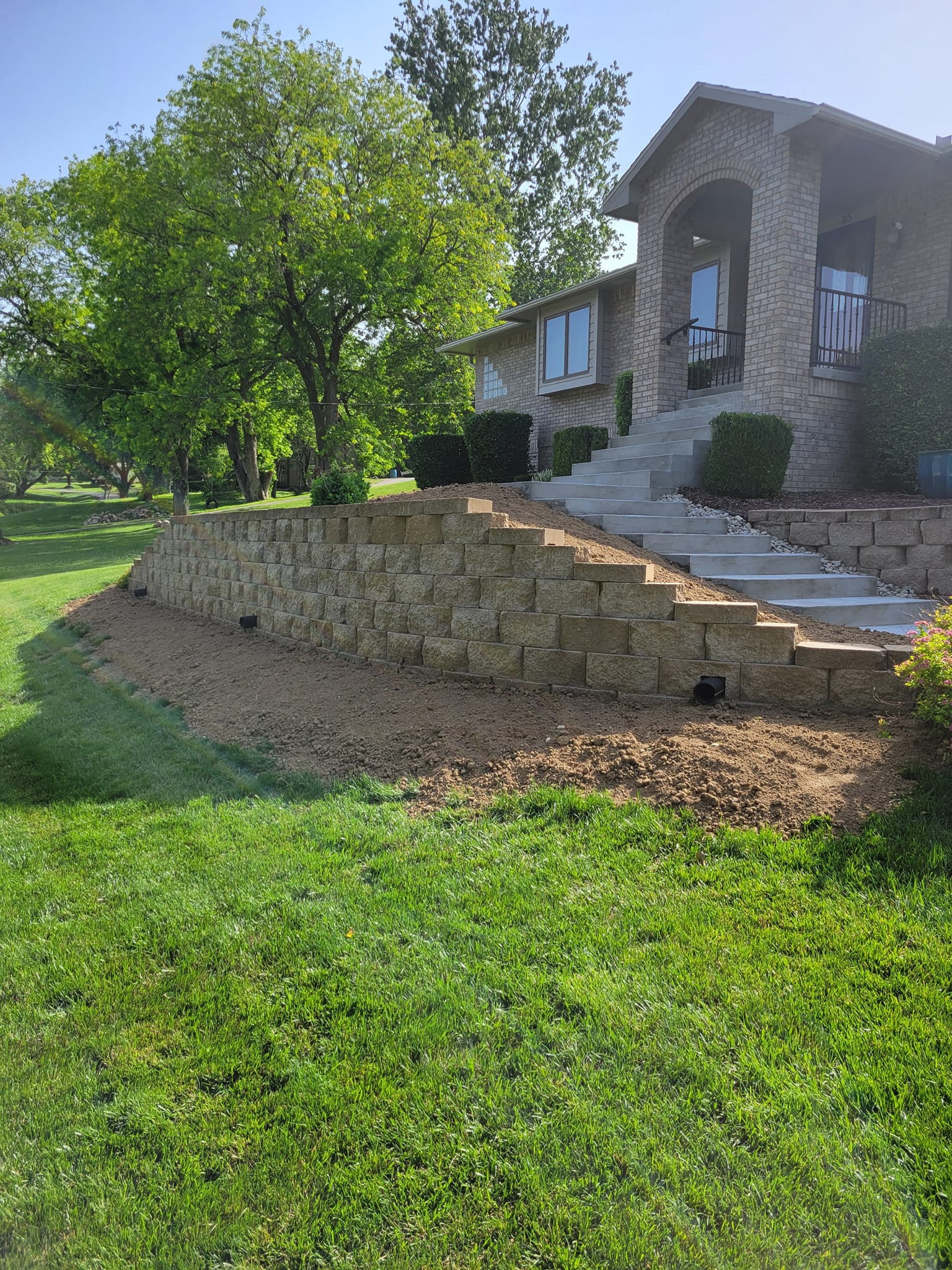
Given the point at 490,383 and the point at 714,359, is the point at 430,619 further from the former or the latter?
the point at 490,383

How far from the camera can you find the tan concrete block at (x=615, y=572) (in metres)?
4.75

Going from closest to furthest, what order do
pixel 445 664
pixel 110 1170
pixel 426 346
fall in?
1. pixel 110 1170
2. pixel 445 664
3. pixel 426 346

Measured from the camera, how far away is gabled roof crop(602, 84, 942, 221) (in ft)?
27.7

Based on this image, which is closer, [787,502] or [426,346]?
[787,502]

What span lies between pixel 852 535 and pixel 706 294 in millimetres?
7434

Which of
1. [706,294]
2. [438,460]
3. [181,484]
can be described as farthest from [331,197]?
[181,484]

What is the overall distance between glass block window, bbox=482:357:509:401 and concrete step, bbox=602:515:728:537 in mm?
10594

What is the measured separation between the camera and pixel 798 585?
5.97 meters

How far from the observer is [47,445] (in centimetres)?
3462

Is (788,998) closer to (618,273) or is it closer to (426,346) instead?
(618,273)

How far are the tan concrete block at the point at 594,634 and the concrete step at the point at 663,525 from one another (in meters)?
2.11

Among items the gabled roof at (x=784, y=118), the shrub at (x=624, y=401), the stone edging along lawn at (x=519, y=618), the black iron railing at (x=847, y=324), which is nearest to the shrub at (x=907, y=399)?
the black iron railing at (x=847, y=324)

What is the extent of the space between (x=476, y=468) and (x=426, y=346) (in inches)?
348

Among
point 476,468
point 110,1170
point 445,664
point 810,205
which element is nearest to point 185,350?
point 476,468
